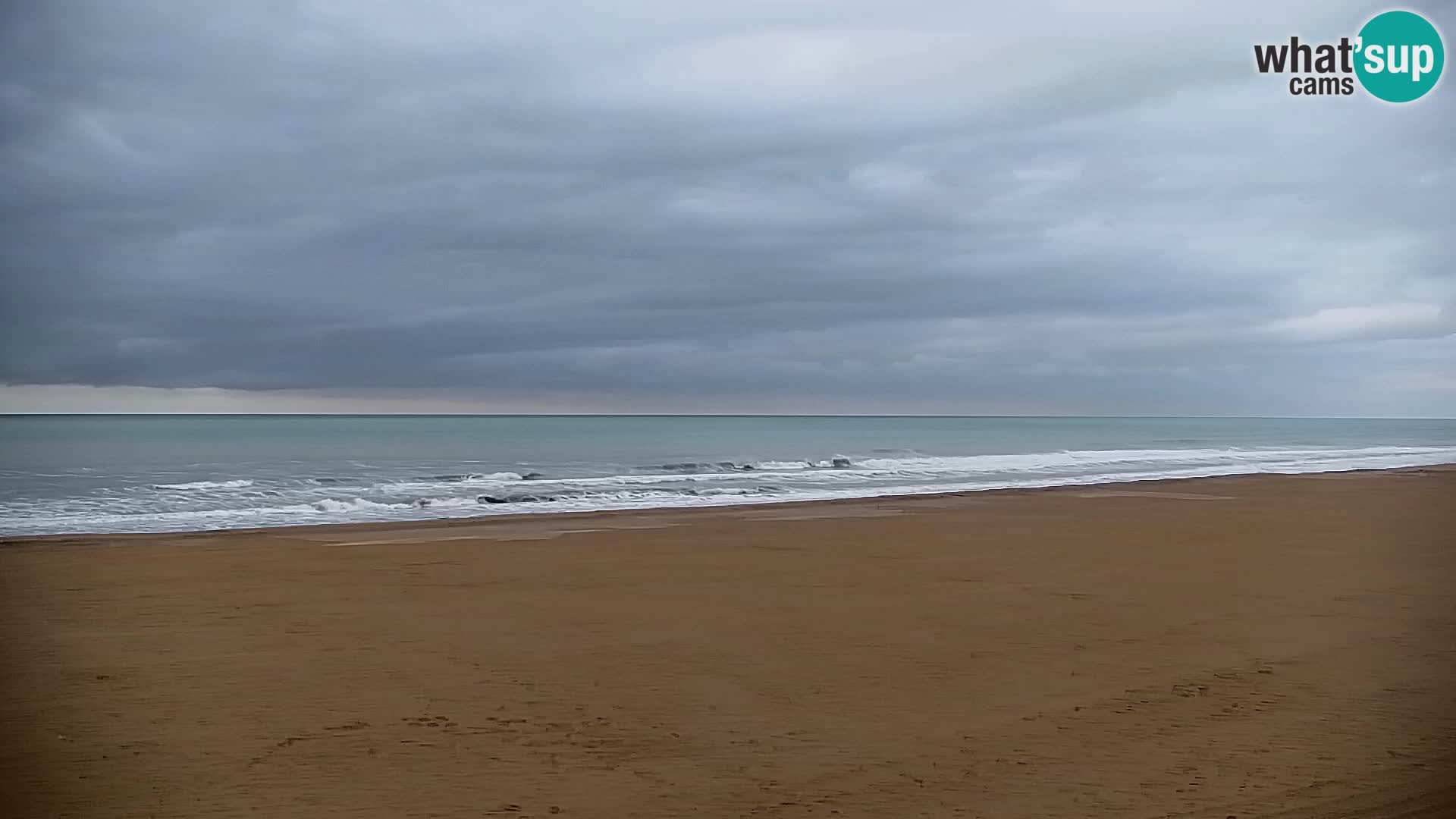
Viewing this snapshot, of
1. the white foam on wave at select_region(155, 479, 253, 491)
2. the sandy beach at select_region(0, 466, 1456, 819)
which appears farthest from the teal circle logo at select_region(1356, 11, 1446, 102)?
the white foam on wave at select_region(155, 479, 253, 491)

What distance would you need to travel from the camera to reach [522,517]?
1564 cm

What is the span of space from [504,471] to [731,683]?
74.8ft

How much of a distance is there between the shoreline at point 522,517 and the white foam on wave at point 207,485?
7.28 m

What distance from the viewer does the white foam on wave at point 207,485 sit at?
20359mm

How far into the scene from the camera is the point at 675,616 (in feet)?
25.2

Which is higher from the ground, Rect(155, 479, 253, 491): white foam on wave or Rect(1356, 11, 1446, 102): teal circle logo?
Rect(1356, 11, 1446, 102): teal circle logo

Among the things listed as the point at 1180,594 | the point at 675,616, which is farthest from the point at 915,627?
the point at 1180,594

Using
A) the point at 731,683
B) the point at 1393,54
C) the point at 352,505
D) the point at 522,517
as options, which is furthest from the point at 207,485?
the point at 1393,54

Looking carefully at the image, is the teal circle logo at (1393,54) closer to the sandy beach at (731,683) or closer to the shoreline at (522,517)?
the sandy beach at (731,683)

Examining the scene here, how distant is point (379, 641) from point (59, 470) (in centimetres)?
2268

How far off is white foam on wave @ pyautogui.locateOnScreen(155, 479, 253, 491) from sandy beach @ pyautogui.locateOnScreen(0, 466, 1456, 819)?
9.98 m

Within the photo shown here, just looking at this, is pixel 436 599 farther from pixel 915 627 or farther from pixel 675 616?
pixel 915 627

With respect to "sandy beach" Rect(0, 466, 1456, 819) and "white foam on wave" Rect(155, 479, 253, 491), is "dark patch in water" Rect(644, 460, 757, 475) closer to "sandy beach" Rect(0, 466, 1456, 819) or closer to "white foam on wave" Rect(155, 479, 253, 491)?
"white foam on wave" Rect(155, 479, 253, 491)

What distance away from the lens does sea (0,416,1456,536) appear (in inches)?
666
